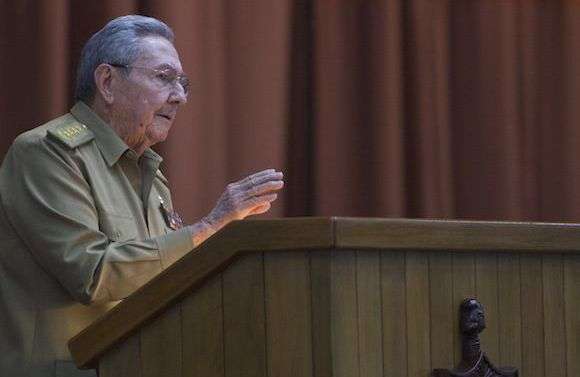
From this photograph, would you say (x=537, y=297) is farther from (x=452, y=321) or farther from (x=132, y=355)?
(x=132, y=355)

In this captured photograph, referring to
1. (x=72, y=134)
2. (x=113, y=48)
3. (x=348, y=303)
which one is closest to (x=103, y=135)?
(x=72, y=134)

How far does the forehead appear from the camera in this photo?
297 centimetres

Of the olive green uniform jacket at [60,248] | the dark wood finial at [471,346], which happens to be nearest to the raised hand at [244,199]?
the olive green uniform jacket at [60,248]

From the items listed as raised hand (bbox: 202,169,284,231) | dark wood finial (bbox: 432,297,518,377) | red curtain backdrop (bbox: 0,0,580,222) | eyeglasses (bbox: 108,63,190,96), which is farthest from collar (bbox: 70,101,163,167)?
dark wood finial (bbox: 432,297,518,377)

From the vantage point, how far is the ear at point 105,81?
294cm

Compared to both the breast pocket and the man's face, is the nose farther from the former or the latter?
the breast pocket

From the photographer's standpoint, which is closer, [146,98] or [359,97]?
[146,98]

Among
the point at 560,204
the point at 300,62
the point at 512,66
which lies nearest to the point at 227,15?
Result: the point at 300,62

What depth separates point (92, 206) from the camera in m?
2.68

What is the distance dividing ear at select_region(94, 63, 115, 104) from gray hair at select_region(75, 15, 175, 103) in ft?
0.05

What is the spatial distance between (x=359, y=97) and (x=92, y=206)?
157cm

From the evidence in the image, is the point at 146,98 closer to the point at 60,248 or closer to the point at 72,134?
the point at 72,134

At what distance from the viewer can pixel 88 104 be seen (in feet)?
9.78

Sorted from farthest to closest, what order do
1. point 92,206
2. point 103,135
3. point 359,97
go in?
point 359,97
point 103,135
point 92,206
